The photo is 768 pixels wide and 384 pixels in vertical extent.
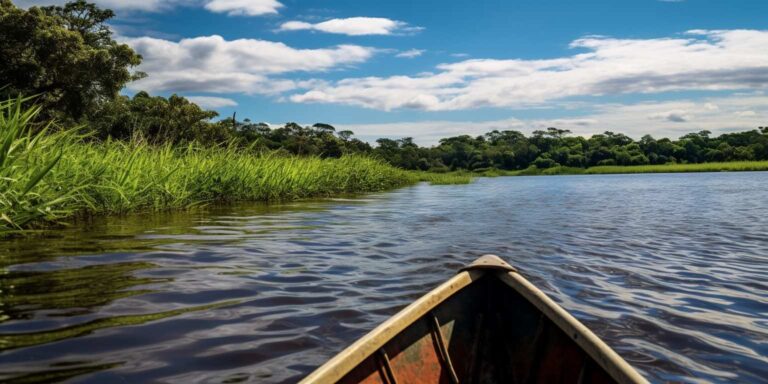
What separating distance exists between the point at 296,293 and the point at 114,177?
567 centimetres

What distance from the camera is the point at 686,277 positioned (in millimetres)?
5359

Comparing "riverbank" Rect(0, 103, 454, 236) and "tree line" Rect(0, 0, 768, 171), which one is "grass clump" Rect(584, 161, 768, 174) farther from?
"riverbank" Rect(0, 103, 454, 236)

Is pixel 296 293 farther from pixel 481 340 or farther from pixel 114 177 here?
pixel 114 177

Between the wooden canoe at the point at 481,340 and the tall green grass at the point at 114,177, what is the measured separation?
4.39m

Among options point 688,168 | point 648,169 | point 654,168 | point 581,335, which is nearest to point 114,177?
point 581,335

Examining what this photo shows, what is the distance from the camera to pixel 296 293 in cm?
432

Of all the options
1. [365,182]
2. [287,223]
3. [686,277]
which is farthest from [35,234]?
[365,182]

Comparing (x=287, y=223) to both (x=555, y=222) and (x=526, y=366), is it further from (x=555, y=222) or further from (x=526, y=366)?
(x=526, y=366)

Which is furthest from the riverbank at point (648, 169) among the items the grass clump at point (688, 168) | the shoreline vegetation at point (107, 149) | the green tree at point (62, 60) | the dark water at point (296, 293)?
the dark water at point (296, 293)

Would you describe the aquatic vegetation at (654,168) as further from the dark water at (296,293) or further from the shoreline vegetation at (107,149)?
the dark water at (296,293)

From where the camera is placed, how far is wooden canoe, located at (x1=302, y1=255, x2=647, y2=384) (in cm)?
217

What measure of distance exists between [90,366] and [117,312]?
39.4 inches

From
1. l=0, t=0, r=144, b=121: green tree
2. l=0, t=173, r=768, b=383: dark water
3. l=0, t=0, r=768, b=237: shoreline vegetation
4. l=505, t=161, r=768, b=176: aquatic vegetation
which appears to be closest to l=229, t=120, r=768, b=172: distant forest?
l=505, t=161, r=768, b=176: aquatic vegetation

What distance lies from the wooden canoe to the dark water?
2.10ft
